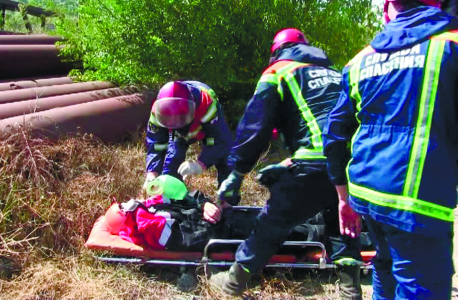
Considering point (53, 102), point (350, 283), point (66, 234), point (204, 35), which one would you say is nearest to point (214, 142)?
point (66, 234)

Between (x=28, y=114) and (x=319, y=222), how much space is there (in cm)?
286

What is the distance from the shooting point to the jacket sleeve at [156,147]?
372 centimetres

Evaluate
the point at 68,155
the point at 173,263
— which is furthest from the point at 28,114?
the point at 173,263

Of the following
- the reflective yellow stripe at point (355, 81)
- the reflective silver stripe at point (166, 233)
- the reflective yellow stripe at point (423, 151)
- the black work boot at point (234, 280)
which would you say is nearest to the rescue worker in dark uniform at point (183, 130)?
the reflective silver stripe at point (166, 233)

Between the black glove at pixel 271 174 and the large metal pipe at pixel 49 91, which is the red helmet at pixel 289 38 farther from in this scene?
the large metal pipe at pixel 49 91

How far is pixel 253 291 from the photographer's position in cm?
307

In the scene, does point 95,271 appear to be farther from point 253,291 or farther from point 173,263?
point 253,291

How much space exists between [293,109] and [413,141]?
1.05 meters

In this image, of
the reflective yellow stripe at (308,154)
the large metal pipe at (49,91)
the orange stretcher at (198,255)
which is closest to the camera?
the reflective yellow stripe at (308,154)

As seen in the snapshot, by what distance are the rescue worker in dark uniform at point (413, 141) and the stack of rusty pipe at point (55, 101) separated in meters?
3.14

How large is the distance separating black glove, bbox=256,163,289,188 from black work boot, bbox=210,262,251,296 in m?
0.58

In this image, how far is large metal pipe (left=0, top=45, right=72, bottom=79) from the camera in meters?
6.36

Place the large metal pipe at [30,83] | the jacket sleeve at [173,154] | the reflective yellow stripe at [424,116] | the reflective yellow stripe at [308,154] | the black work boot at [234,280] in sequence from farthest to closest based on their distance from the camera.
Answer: the large metal pipe at [30,83] → the jacket sleeve at [173,154] → the black work boot at [234,280] → the reflective yellow stripe at [308,154] → the reflective yellow stripe at [424,116]

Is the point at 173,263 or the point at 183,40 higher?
the point at 183,40
